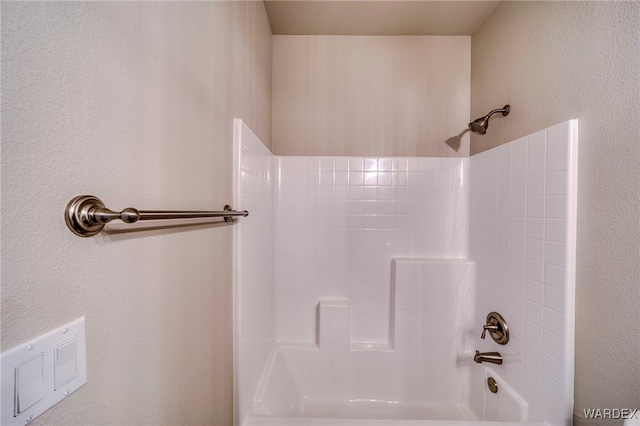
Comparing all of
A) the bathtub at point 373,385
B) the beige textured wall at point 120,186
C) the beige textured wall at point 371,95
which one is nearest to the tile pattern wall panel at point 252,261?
the beige textured wall at point 120,186

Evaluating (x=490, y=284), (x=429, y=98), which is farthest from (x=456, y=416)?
(x=429, y=98)

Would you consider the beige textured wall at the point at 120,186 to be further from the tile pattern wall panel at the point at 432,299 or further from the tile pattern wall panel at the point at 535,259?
the tile pattern wall panel at the point at 535,259

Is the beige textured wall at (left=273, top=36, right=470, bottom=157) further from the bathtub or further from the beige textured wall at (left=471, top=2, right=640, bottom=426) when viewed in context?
the bathtub

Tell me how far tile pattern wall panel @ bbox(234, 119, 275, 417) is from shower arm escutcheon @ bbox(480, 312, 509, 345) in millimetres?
1179

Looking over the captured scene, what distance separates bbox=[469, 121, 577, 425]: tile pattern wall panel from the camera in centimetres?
102

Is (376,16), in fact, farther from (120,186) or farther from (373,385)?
(373,385)

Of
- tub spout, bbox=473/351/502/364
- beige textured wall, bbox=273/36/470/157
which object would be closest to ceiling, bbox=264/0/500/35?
beige textured wall, bbox=273/36/470/157

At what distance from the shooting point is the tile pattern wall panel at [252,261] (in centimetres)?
108

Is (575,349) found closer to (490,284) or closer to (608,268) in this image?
(608,268)

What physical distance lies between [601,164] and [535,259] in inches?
18.1

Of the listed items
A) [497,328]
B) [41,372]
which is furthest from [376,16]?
[41,372]

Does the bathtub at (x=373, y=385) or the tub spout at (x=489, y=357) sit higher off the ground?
the tub spout at (x=489, y=357)

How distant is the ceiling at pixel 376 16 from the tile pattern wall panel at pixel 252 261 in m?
0.88

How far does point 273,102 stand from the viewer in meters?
1.84
